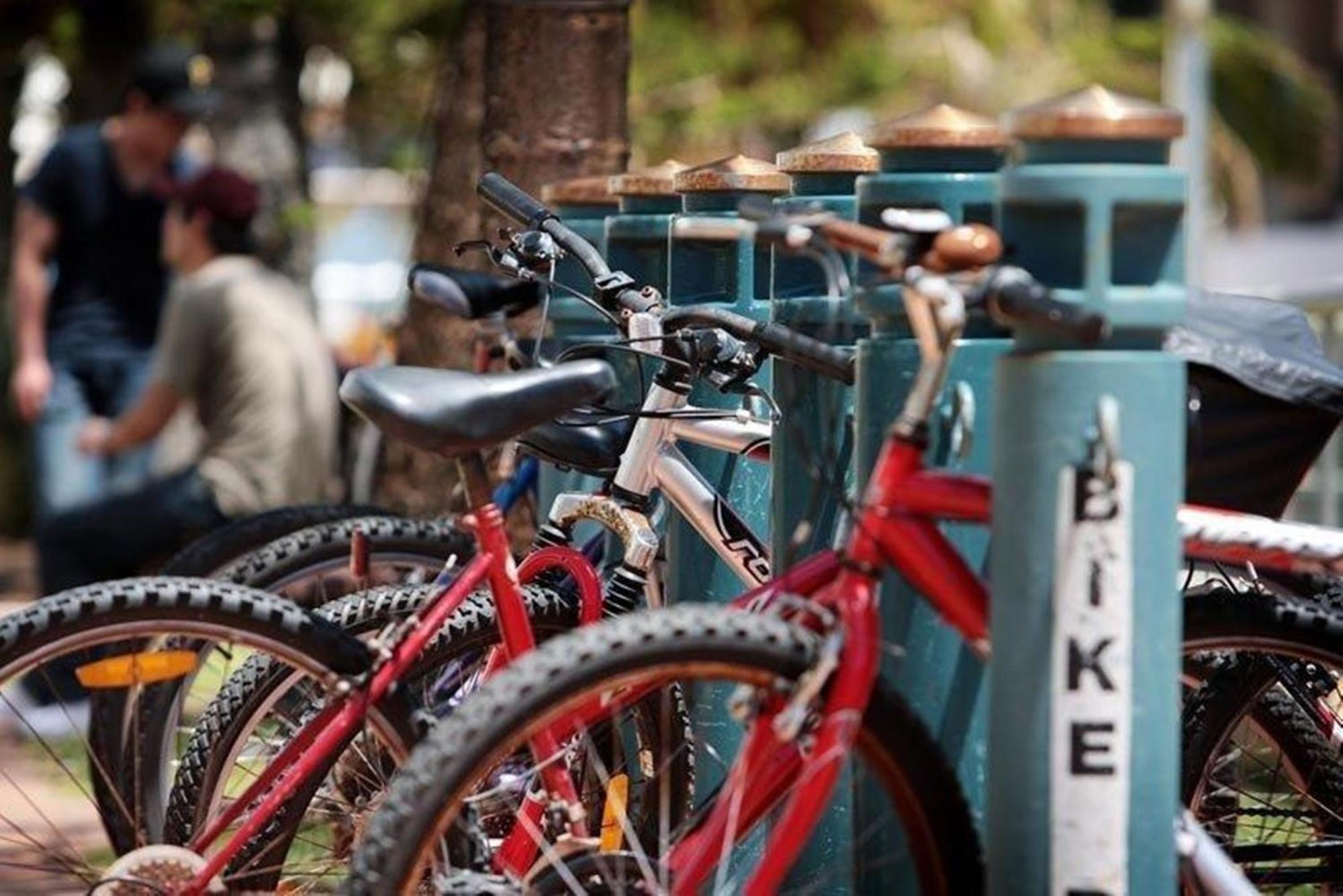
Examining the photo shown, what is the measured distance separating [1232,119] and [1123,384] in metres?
20.9

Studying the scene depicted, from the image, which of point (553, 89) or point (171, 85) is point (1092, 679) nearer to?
point (553, 89)

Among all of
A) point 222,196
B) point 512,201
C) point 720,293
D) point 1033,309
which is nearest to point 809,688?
point 1033,309

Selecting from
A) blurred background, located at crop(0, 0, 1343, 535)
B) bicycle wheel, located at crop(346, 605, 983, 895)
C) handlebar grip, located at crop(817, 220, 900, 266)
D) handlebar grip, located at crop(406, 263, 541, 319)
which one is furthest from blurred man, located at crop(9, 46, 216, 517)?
handlebar grip, located at crop(817, 220, 900, 266)

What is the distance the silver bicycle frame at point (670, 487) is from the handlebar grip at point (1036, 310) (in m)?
1.23

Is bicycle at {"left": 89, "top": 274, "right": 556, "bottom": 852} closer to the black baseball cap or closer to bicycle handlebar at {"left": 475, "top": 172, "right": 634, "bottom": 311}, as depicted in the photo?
bicycle handlebar at {"left": 475, "top": 172, "right": 634, "bottom": 311}

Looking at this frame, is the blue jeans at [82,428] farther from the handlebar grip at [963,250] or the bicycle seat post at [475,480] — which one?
the handlebar grip at [963,250]

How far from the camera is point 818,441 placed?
4.65 meters

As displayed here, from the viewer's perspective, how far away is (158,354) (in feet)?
29.6

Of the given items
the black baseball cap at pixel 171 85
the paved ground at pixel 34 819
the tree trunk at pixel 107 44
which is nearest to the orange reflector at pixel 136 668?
the paved ground at pixel 34 819

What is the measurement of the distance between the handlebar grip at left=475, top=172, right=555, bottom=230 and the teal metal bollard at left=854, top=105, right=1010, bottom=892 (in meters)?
1.15

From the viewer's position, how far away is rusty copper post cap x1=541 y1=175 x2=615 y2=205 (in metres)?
6.12

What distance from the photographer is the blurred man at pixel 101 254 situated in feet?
31.9

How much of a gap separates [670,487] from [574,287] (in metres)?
1.02

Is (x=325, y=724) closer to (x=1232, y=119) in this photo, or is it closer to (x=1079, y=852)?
(x=1079, y=852)
